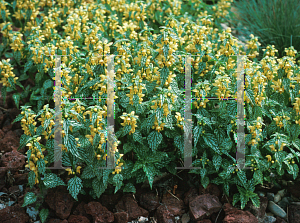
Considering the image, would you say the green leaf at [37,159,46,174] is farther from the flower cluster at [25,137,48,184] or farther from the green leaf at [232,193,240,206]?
the green leaf at [232,193,240,206]

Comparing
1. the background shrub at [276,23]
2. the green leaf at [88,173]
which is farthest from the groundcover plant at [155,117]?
the background shrub at [276,23]

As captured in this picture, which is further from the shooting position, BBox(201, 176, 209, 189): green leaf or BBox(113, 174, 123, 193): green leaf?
BBox(201, 176, 209, 189): green leaf

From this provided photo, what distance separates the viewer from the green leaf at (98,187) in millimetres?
2600

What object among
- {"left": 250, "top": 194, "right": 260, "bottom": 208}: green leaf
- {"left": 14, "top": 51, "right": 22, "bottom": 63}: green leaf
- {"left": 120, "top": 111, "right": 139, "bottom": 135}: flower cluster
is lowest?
{"left": 250, "top": 194, "right": 260, "bottom": 208}: green leaf

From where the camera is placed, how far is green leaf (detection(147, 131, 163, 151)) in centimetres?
260

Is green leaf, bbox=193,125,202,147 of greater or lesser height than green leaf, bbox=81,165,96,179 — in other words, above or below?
above

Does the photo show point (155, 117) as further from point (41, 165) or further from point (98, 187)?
point (41, 165)

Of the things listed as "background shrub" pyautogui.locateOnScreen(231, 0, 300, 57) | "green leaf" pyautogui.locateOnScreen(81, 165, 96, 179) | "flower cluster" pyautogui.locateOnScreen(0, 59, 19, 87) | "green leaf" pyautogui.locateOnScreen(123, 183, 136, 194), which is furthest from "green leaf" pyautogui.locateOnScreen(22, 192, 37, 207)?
"background shrub" pyautogui.locateOnScreen(231, 0, 300, 57)

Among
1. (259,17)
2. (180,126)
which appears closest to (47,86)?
(180,126)

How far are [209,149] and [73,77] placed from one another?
1.34 meters

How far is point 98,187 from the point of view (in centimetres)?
261

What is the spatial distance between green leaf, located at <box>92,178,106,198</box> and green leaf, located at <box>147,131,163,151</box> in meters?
0.48

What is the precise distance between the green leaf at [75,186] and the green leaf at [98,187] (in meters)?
0.11

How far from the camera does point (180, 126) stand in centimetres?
264
